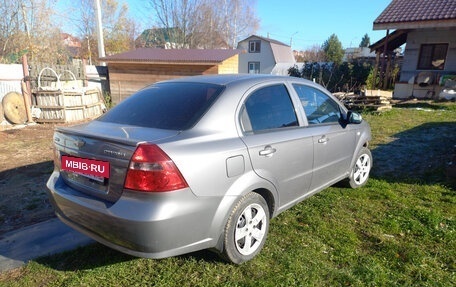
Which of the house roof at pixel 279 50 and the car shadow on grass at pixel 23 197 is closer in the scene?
the car shadow on grass at pixel 23 197

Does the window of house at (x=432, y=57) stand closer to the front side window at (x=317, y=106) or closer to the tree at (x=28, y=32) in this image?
the front side window at (x=317, y=106)

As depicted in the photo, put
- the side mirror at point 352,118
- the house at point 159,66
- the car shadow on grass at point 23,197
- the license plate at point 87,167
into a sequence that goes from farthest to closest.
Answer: the house at point 159,66 → the side mirror at point 352,118 → the car shadow on grass at point 23,197 → the license plate at point 87,167

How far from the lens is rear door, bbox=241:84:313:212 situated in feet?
8.83

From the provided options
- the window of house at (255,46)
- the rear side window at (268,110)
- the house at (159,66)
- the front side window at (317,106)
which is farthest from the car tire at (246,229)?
the window of house at (255,46)

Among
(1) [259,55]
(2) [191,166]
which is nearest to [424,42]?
(2) [191,166]

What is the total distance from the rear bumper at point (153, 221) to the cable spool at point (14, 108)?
8.29m

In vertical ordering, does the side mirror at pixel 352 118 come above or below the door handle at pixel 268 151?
above

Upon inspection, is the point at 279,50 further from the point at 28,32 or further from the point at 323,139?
the point at 323,139

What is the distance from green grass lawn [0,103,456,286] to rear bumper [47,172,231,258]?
0.43 m

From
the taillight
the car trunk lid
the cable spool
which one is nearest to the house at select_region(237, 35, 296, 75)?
the cable spool

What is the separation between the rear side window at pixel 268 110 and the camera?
2.76m

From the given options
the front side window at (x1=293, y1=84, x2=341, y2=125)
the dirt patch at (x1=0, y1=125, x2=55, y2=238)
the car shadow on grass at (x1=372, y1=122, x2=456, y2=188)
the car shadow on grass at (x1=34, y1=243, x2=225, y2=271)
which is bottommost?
the dirt patch at (x1=0, y1=125, x2=55, y2=238)

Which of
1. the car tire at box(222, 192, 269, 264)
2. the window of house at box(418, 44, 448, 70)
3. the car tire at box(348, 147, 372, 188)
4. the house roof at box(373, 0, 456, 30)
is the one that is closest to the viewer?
the car tire at box(222, 192, 269, 264)

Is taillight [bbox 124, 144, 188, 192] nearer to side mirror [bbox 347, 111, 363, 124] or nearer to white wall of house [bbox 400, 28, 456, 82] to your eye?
side mirror [bbox 347, 111, 363, 124]
